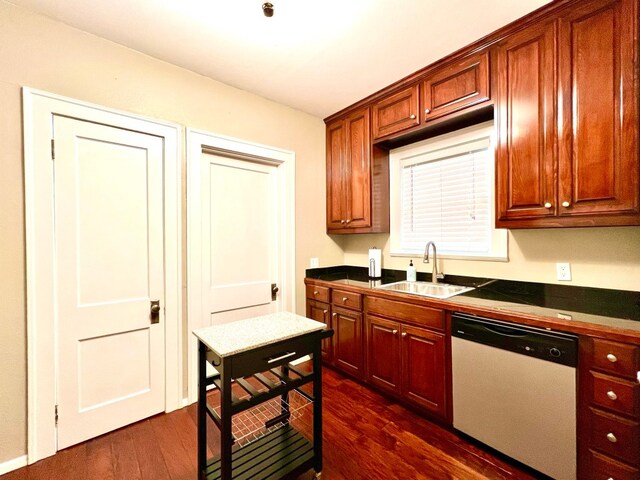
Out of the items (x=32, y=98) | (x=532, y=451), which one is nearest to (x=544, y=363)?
(x=532, y=451)

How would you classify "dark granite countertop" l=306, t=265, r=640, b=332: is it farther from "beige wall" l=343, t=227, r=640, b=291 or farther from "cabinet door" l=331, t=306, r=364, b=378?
"cabinet door" l=331, t=306, r=364, b=378

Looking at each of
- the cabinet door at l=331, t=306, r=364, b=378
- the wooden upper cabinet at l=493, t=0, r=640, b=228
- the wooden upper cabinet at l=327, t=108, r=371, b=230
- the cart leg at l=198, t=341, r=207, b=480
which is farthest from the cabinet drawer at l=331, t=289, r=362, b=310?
the cart leg at l=198, t=341, r=207, b=480

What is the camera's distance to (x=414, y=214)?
2816 mm

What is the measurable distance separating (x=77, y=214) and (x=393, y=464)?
250cm

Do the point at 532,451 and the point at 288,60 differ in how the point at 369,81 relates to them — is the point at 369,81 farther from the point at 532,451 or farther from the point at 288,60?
the point at 532,451

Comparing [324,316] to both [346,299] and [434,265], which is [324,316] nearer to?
[346,299]

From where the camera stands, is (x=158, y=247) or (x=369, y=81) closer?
(x=158, y=247)

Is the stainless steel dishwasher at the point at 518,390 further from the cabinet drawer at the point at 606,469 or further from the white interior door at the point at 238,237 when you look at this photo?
the white interior door at the point at 238,237

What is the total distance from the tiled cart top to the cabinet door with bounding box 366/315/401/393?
36.4 inches

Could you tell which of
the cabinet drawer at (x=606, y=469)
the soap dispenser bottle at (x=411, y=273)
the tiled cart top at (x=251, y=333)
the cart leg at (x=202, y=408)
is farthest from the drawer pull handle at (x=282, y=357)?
the soap dispenser bottle at (x=411, y=273)

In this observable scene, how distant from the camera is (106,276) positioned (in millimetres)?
1948

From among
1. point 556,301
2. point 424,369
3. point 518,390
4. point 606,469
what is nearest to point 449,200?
point 556,301

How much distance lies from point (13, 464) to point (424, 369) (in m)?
2.56

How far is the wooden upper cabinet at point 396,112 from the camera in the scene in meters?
2.39
